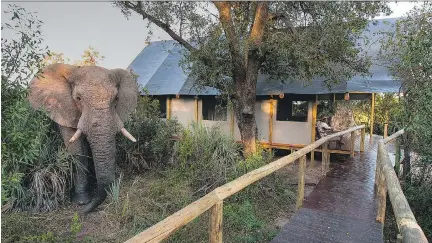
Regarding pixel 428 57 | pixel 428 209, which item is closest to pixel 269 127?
pixel 428 209

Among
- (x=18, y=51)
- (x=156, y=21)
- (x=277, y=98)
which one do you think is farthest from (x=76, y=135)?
(x=277, y=98)

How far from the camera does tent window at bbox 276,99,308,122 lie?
456 inches

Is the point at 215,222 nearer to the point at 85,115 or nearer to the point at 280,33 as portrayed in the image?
the point at 85,115

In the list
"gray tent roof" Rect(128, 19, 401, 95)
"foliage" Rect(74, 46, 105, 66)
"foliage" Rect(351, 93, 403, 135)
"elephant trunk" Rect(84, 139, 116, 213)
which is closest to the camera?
"elephant trunk" Rect(84, 139, 116, 213)

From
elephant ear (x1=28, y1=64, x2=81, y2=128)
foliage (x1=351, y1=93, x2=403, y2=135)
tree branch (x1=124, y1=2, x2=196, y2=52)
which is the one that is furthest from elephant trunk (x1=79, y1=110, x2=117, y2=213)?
foliage (x1=351, y1=93, x2=403, y2=135)

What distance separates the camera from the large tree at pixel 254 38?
7223 mm

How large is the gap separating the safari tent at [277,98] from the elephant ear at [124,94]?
8.19ft

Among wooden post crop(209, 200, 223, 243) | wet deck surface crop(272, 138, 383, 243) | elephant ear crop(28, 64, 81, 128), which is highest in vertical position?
elephant ear crop(28, 64, 81, 128)

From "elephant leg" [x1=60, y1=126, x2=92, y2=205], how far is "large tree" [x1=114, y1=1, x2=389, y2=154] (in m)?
3.50

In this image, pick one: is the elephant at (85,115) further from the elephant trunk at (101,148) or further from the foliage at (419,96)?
the foliage at (419,96)

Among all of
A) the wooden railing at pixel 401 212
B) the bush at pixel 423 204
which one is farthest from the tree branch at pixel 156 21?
the bush at pixel 423 204

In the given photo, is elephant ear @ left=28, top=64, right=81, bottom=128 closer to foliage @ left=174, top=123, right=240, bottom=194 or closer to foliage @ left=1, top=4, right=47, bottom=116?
foliage @ left=174, top=123, right=240, bottom=194

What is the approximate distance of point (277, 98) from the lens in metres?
11.4

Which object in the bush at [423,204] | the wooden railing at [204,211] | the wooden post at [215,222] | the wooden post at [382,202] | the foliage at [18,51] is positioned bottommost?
the bush at [423,204]
